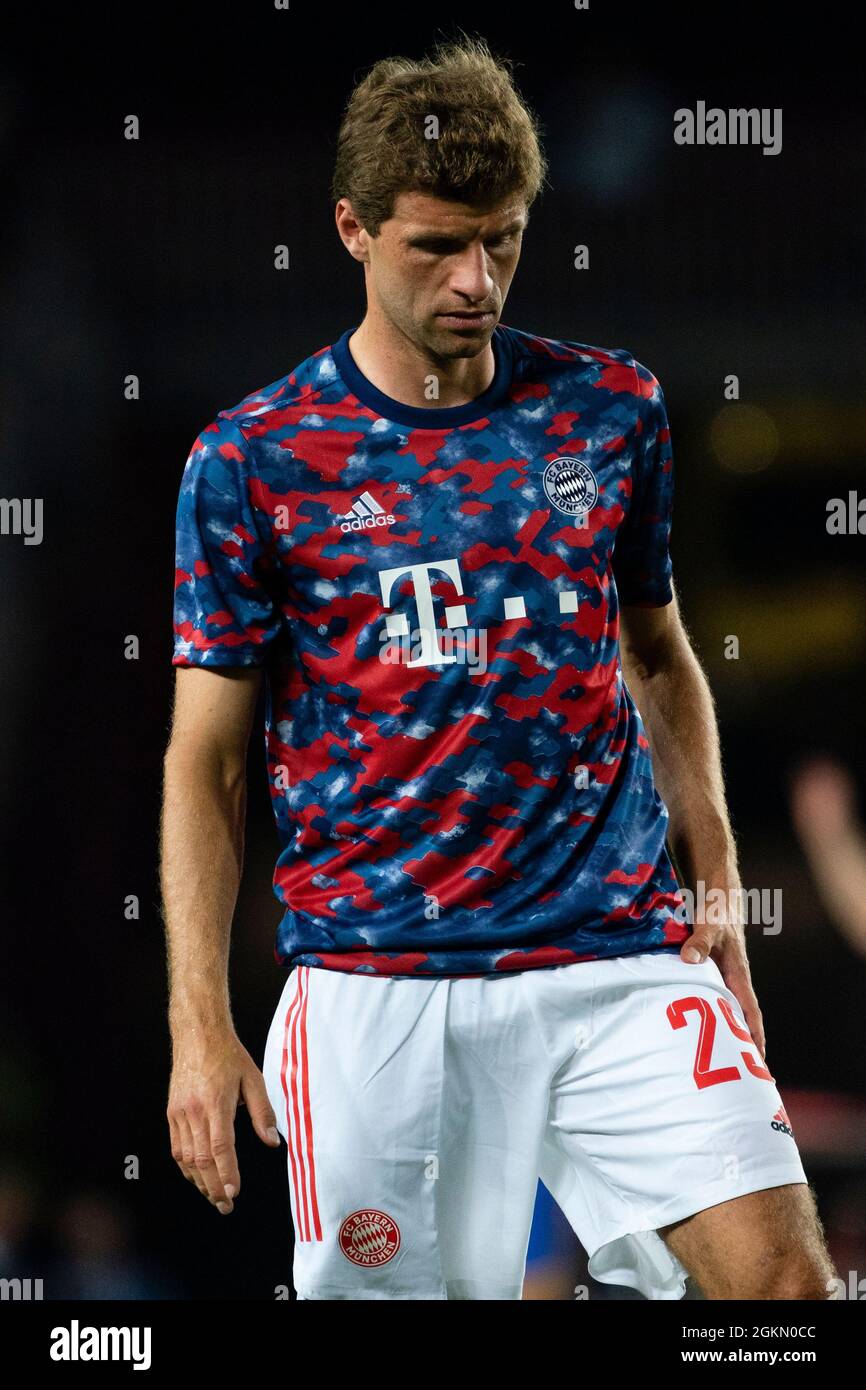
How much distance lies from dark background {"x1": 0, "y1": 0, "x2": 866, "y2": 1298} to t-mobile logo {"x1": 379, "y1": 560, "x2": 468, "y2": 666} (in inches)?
65.4

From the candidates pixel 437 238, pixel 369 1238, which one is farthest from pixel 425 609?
pixel 369 1238

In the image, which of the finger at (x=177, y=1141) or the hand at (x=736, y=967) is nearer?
the finger at (x=177, y=1141)

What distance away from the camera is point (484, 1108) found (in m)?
2.36

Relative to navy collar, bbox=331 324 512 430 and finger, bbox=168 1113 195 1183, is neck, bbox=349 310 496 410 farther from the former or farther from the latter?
finger, bbox=168 1113 195 1183

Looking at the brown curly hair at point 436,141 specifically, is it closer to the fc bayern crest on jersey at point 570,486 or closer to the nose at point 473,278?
the nose at point 473,278

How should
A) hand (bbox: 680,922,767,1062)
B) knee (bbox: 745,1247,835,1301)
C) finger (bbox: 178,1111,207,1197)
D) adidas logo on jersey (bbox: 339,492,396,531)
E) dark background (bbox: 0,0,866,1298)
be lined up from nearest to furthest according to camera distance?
knee (bbox: 745,1247,835,1301), finger (bbox: 178,1111,207,1197), adidas logo on jersey (bbox: 339,492,396,531), hand (bbox: 680,922,767,1062), dark background (bbox: 0,0,866,1298)

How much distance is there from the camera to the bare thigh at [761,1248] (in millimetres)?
2109

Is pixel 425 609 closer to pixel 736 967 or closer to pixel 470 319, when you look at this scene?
pixel 470 319

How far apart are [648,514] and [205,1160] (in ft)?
3.59

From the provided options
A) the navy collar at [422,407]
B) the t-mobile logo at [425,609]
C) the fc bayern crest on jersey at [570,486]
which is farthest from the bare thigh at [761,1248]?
the navy collar at [422,407]

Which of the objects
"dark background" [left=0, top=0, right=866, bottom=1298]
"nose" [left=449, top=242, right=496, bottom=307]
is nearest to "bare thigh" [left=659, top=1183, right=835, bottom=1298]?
"nose" [left=449, top=242, right=496, bottom=307]

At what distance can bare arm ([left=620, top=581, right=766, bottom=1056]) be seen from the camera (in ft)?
8.10

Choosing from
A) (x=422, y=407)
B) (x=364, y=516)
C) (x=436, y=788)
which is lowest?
(x=436, y=788)

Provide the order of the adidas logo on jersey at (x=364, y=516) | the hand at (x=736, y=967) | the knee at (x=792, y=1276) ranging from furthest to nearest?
the hand at (x=736, y=967)
the adidas logo on jersey at (x=364, y=516)
the knee at (x=792, y=1276)
